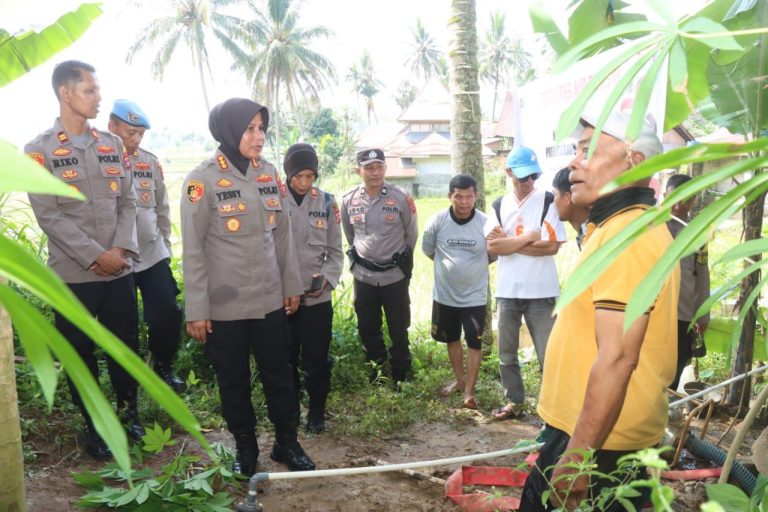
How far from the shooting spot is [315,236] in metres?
4.11

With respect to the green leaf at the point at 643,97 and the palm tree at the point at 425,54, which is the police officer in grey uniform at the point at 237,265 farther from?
the palm tree at the point at 425,54

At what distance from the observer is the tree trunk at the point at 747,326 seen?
3.49 metres

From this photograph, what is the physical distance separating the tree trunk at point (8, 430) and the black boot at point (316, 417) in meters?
2.07

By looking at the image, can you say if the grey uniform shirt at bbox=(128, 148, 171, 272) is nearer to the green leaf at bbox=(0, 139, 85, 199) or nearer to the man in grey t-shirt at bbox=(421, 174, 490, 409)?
the man in grey t-shirt at bbox=(421, 174, 490, 409)

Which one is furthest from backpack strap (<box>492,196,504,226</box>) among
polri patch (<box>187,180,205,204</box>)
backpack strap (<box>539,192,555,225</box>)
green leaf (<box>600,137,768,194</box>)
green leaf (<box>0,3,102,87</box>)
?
green leaf (<box>600,137,768,194</box>)

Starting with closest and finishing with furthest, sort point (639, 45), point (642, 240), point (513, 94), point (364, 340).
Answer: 1. point (639, 45)
2. point (642, 240)
3. point (364, 340)
4. point (513, 94)

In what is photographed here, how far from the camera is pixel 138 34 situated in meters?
37.2

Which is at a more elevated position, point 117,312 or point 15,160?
point 15,160

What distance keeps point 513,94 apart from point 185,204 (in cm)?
336

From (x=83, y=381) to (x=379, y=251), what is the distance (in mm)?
4245

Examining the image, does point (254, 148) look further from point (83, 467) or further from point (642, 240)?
point (642, 240)

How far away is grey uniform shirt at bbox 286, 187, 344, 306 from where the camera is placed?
405 cm

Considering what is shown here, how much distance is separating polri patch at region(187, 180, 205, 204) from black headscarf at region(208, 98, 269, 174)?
8.0 inches

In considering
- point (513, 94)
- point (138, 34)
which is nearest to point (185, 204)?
point (513, 94)
